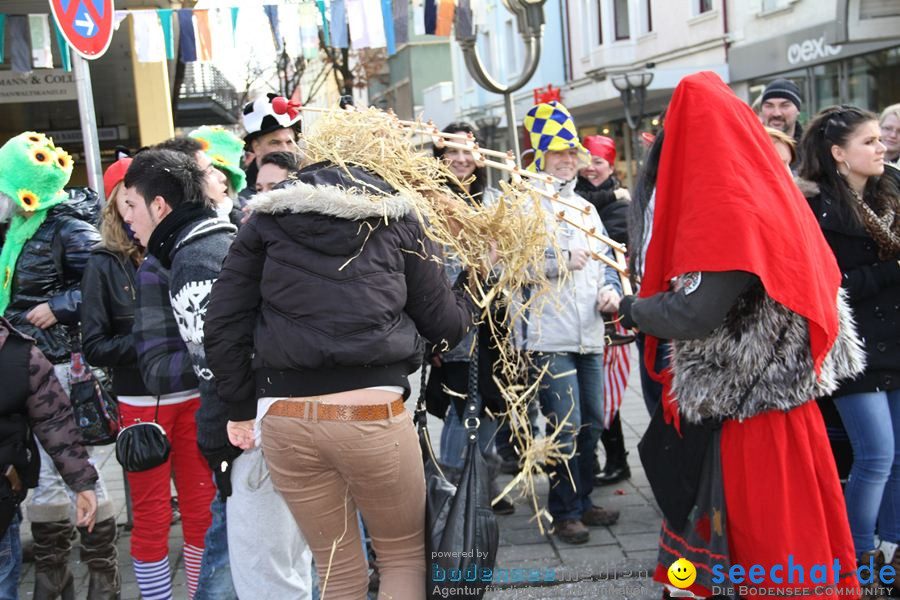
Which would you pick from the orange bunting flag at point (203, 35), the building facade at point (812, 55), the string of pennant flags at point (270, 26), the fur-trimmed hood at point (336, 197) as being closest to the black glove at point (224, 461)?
the fur-trimmed hood at point (336, 197)

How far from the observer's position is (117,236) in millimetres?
3926

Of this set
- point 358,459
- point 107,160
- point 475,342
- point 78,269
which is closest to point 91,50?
point 78,269

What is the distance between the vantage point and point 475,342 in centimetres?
329

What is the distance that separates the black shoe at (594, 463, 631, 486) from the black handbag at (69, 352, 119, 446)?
2696mm

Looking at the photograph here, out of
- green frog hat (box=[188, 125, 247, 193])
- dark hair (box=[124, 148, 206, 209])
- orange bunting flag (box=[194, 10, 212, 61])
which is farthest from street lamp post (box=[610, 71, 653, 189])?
dark hair (box=[124, 148, 206, 209])

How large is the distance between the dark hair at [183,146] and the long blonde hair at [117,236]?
0.33 m

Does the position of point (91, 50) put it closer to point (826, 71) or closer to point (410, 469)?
point (410, 469)

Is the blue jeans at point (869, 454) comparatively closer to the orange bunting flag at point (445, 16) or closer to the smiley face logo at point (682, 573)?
the smiley face logo at point (682, 573)

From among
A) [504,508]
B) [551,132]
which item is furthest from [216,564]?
[551,132]

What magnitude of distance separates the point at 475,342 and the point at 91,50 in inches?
116

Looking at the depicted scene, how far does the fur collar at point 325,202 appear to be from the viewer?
8.52 ft

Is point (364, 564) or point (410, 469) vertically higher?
point (410, 469)

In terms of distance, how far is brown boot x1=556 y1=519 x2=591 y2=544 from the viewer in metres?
4.52

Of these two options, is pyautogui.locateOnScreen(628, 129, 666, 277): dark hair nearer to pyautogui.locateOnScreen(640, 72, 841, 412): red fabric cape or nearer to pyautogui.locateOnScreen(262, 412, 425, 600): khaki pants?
pyautogui.locateOnScreen(640, 72, 841, 412): red fabric cape
